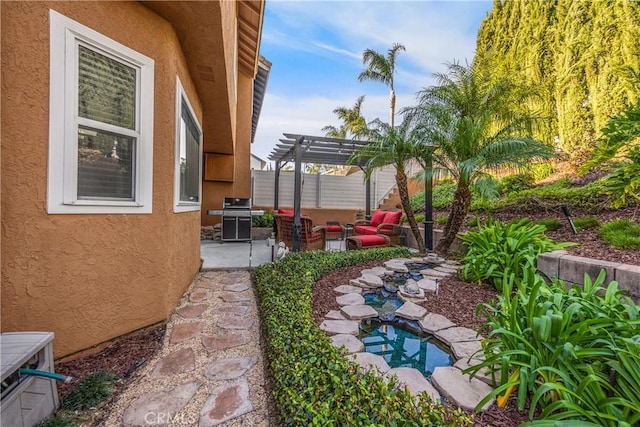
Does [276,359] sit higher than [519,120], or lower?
lower

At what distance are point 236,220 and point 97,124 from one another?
580 centimetres

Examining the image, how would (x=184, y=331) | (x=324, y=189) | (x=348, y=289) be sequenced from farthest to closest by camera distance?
(x=324, y=189)
(x=348, y=289)
(x=184, y=331)

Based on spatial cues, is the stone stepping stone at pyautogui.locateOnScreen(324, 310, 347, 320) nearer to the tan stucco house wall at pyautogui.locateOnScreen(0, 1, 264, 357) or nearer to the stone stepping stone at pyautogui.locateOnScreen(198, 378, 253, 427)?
the stone stepping stone at pyautogui.locateOnScreen(198, 378, 253, 427)

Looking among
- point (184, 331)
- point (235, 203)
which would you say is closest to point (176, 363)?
point (184, 331)

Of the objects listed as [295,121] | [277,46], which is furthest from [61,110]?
[295,121]

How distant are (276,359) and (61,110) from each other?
2.55m

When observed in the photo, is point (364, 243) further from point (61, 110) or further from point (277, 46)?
point (277, 46)

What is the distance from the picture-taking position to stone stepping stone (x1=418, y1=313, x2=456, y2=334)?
2.95 meters

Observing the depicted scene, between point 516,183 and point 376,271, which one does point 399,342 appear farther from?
point 516,183

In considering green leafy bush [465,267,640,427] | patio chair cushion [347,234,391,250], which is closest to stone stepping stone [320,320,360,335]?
green leafy bush [465,267,640,427]

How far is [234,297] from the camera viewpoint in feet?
12.6

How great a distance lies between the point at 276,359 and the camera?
2.12 metres

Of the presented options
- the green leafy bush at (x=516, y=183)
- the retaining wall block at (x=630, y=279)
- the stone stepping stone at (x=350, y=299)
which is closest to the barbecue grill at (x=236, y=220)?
the stone stepping stone at (x=350, y=299)

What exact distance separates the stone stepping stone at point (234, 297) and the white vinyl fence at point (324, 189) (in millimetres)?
7681
